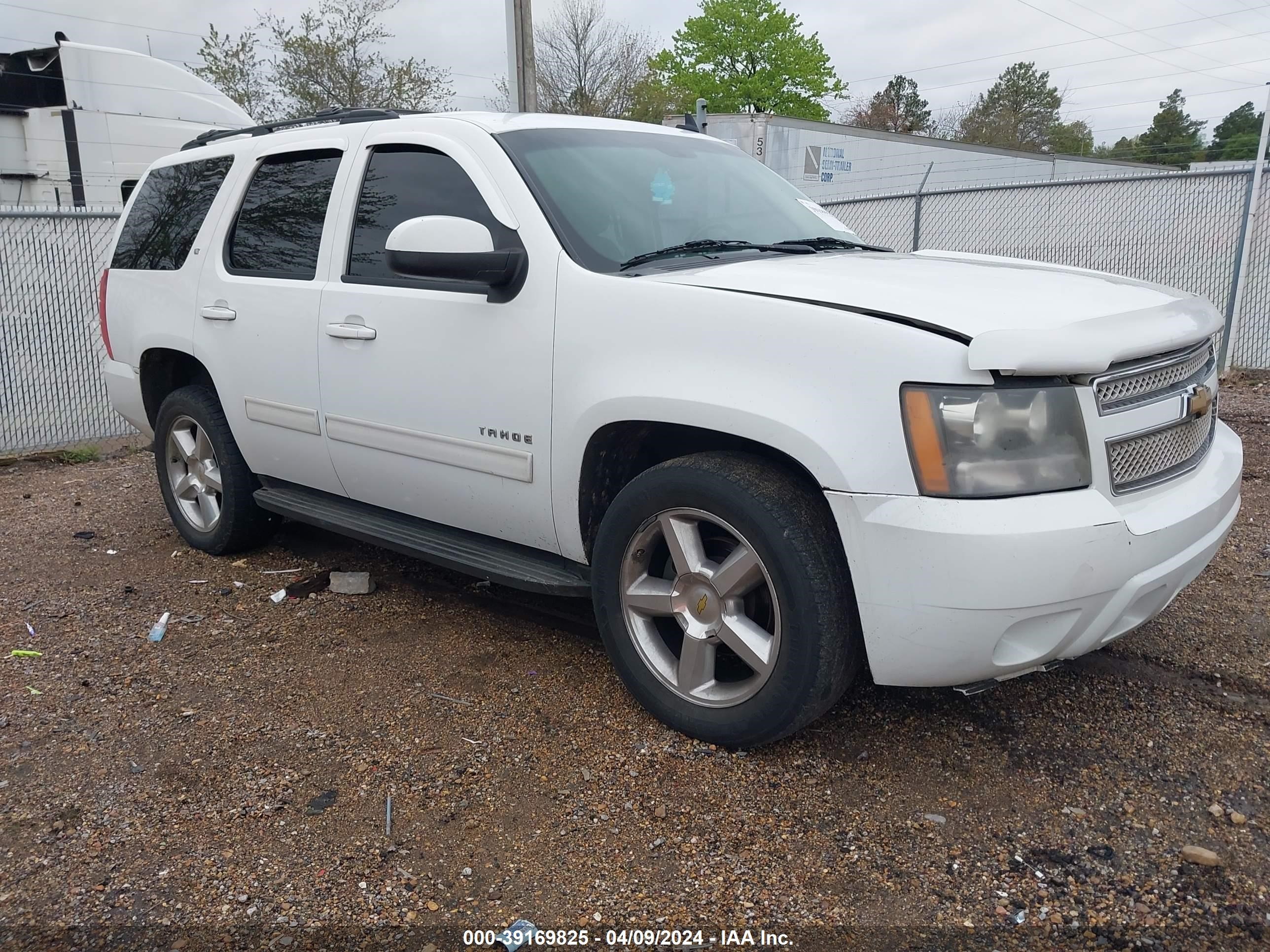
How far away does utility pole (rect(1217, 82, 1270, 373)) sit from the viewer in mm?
8516

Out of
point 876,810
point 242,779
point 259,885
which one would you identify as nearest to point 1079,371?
point 876,810

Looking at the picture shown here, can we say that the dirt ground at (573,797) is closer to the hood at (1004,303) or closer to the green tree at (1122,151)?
the hood at (1004,303)

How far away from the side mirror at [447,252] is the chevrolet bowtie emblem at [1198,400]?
2.04 metres

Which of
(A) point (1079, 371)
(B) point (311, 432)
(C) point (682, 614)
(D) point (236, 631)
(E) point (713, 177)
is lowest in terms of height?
(D) point (236, 631)

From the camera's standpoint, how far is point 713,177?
3842 millimetres

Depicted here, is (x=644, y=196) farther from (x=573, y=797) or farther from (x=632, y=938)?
(x=632, y=938)

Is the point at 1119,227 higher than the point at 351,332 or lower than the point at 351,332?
higher

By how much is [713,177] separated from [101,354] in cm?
641

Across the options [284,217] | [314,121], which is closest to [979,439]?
[284,217]

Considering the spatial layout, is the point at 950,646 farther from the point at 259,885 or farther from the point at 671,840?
the point at 259,885

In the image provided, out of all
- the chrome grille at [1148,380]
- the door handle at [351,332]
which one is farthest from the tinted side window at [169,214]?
the chrome grille at [1148,380]

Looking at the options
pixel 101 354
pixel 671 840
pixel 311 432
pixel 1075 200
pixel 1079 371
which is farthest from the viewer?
pixel 1075 200

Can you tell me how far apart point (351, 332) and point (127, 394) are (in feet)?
7.04

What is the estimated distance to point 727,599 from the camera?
2836 millimetres
